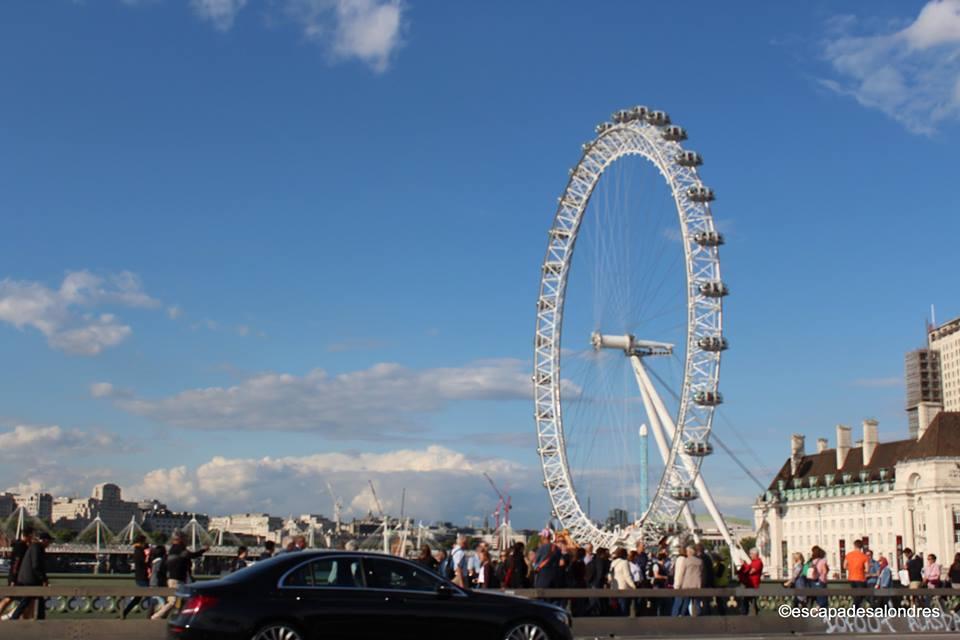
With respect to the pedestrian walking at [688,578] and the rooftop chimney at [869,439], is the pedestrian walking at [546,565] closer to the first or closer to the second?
the pedestrian walking at [688,578]

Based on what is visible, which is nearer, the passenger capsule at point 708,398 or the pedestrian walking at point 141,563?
the pedestrian walking at point 141,563

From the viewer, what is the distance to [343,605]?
18.0 metres

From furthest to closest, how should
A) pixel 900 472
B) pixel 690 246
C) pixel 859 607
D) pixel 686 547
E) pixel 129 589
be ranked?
1. pixel 900 472
2. pixel 690 246
3. pixel 859 607
4. pixel 686 547
5. pixel 129 589

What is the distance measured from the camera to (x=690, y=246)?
75.8 metres

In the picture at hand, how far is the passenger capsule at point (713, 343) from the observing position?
7431 centimetres

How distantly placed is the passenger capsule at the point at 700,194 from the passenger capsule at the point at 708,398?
11643 mm

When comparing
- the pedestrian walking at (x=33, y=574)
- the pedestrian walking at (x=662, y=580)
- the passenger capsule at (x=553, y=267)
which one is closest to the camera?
the pedestrian walking at (x=33, y=574)

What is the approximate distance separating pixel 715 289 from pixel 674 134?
1013 centimetres

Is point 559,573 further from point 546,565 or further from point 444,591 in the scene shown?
point 444,591

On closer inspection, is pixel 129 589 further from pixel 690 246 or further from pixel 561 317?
pixel 561 317

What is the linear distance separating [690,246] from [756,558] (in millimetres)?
44661

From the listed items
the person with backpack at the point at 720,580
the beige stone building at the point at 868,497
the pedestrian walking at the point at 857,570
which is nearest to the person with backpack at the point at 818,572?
the pedestrian walking at the point at 857,570

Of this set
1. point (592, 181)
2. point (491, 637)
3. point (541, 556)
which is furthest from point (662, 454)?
point (491, 637)

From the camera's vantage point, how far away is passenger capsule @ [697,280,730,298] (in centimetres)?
7412
